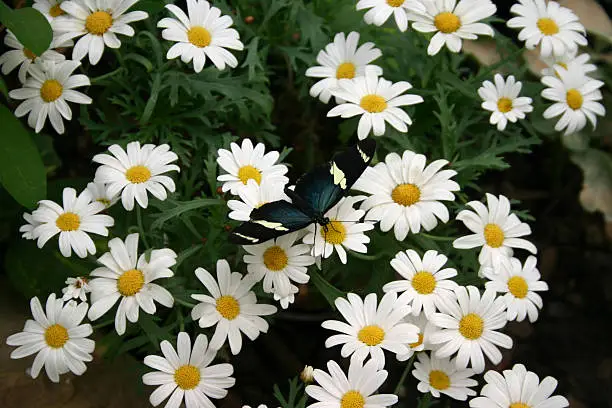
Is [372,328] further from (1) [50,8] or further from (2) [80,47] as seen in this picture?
(1) [50,8]

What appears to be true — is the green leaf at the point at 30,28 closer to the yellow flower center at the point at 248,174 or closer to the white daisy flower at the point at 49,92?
the white daisy flower at the point at 49,92

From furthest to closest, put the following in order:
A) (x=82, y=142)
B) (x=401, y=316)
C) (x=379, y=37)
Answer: (x=82, y=142), (x=379, y=37), (x=401, y=316)

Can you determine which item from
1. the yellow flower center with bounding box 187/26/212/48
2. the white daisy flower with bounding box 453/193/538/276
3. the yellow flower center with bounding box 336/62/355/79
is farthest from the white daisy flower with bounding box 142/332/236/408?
the yellow flower center with bounding box 336/62/355/79

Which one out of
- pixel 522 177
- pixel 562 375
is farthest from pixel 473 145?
pixel 562 375

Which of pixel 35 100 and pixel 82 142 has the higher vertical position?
pixel 35 100

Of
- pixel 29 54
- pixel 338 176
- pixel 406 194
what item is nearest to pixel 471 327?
pixel 406 194

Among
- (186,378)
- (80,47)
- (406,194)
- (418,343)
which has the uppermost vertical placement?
(80,47)

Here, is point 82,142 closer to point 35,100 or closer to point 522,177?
point 35,100
